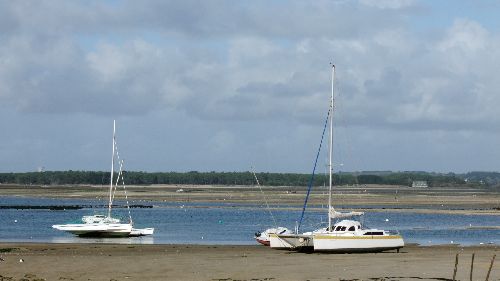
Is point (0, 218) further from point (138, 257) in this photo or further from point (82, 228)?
point (138, 257)

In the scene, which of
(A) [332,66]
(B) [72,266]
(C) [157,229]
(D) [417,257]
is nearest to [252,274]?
(B) [72,266]

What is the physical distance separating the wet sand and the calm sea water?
12522mm

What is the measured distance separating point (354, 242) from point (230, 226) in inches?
1612

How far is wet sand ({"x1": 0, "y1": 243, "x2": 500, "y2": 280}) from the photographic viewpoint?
43250mm

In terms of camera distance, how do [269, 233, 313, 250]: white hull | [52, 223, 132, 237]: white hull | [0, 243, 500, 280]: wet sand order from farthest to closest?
[52, 223, 132, 237]: white hull, [269, 233, 313, 250]: white hull, [0, 243, 500, 280]: wet sand

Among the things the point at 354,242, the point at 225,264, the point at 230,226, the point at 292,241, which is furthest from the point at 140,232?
the point at 225,264

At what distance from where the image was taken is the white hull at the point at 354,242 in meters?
57.1

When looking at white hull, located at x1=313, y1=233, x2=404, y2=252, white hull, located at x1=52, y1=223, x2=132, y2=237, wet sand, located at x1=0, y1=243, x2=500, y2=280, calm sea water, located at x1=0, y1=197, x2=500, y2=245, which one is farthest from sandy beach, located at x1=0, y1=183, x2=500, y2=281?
white hull, located at x1=52, y1=223, x2=132, y2=237

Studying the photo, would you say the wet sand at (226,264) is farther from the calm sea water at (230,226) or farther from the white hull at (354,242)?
the calm sea water at (230,226)

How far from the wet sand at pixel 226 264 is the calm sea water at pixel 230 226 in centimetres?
1252

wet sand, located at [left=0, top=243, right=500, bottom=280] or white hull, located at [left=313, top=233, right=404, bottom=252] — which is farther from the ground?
white hull, located at [left=313, top=233, right=404, bottom=252]

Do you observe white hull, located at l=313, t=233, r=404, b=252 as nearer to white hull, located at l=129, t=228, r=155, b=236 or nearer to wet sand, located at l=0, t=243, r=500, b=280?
wet sand, located at l=0, t=243, r=500, b=280

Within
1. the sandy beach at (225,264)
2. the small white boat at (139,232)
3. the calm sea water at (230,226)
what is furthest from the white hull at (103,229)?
the sandy beach at (225,264)

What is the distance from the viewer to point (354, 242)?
57.6 meters
